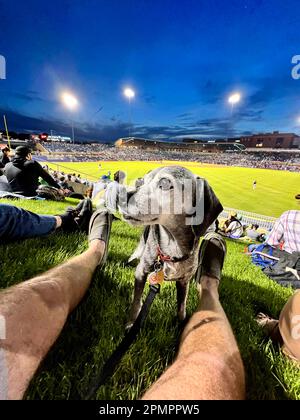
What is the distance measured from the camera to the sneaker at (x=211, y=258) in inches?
70.0

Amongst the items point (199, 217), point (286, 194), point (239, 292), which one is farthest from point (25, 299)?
point (286, 194)

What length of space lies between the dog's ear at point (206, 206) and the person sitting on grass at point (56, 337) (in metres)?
0.59

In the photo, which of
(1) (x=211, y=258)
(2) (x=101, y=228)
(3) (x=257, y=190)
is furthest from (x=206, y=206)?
(3) (x=257, y=190)

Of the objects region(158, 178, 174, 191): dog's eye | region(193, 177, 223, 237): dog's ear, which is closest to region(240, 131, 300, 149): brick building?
region(193, 177, 223, 237): dog's ear

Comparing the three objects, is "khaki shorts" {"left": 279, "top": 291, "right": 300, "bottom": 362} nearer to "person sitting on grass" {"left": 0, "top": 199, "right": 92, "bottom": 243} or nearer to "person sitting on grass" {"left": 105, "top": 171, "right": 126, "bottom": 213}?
"person sitting on grass" {"left": 105, "top": 171, "right": 126, "bottom": 213}

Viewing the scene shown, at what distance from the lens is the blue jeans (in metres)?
1.89

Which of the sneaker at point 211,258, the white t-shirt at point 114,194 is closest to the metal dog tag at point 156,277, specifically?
the white t-shirt at point 114,194

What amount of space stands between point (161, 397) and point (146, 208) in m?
0.79

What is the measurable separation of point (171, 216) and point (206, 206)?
225 mm

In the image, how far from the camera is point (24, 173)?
4.30m

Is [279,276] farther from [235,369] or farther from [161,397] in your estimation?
[161,397]

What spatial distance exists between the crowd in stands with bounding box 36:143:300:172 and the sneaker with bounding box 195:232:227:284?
4423 cm

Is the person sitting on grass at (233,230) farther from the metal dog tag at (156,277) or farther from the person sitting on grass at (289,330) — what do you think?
the metal dog tag at (156,277)

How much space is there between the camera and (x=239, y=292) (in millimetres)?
1974
